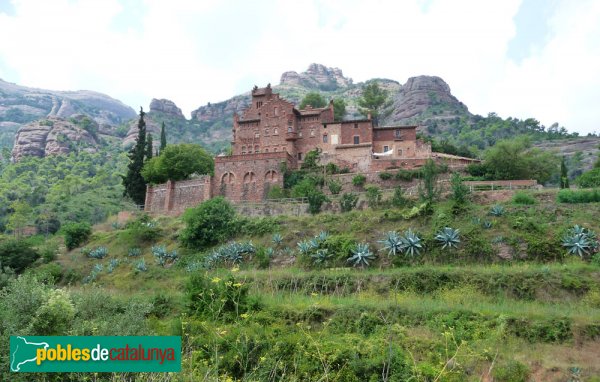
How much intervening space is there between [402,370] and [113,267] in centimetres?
2434

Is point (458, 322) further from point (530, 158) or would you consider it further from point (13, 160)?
point (13, 160)

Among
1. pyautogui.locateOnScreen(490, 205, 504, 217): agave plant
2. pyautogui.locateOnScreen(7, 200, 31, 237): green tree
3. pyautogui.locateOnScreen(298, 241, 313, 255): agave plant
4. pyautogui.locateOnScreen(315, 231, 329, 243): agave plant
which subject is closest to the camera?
pyautogui.locateOnScreen(490, 205, 504, 217): agave plant

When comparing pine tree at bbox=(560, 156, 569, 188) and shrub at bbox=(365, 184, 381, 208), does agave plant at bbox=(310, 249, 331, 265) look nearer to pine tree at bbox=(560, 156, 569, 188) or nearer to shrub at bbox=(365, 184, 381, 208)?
shrub at bbox=(365, 184, 381, 208)

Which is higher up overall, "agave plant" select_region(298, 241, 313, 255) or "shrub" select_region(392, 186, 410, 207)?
"shrub" select_region(392, 186, 410, 207)

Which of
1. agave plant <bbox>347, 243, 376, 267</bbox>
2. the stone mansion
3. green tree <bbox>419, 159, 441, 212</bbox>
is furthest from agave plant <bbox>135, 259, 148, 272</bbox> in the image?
green tree <bbox>419, 159, 441, 212</bbox>

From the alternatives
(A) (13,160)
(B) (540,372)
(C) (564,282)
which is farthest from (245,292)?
(A) (13,160)

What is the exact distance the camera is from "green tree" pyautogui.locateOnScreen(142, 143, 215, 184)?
46625mm

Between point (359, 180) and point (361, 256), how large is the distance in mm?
15325

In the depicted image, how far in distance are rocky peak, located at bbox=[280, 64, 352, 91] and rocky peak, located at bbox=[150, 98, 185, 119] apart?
124 feet

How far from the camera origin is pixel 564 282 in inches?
810

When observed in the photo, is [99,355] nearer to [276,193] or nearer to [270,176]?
[276,193]

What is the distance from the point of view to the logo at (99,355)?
10742mm

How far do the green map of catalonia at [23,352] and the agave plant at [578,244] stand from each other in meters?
21.9

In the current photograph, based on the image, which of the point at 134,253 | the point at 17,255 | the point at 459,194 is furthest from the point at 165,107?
the point at 459,194
